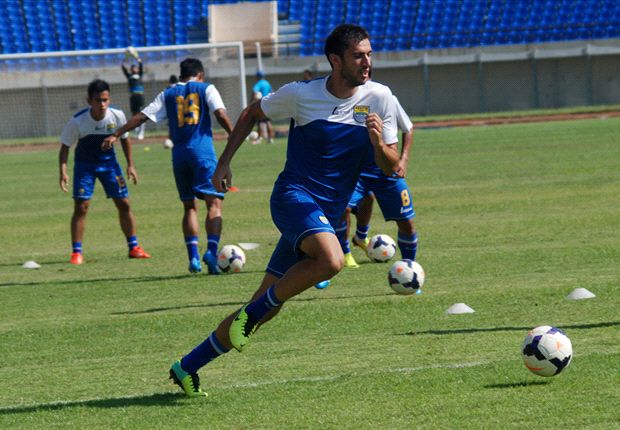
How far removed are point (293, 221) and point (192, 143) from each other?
5882mm

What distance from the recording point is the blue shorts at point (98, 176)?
43.9 ft

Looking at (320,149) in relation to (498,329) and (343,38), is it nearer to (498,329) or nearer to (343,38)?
(343,38)

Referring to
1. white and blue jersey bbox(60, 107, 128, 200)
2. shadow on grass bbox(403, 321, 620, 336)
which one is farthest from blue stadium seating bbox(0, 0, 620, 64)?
shadow on grass bbox(403, 321, 620, 336)

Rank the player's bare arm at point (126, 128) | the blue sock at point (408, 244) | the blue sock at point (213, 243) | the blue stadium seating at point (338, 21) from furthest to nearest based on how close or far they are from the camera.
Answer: the blue stadium seating at point (338, 21) < the player's bare arm at point (126, 128) < the blue sock at point (213, 243) < the blue sock at point (408, 244)

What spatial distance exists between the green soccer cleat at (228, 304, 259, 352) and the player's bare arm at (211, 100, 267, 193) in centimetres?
94

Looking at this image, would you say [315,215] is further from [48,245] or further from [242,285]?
[48,245]

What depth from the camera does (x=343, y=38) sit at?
6.32 metres

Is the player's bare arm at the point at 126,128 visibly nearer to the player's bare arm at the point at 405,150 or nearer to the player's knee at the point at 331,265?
the player's bare arm at the point at 405,150

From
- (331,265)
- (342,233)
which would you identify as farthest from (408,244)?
(331,265)

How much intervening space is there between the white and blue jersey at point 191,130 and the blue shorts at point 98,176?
1.54 m

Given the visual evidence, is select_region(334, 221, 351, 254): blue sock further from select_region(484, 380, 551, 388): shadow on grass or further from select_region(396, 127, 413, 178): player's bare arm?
select_region(484, 380, 551, 388): shadow on grass

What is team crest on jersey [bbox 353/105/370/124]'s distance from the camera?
6512mm

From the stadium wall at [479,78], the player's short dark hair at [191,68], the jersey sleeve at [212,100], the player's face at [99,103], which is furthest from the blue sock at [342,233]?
the stadium wall at [479,78]

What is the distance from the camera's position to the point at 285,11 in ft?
158
